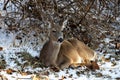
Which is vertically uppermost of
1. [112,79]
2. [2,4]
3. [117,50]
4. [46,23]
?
[2,4]

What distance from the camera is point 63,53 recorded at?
8.45 metres

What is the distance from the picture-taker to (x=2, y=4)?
33.8 ft

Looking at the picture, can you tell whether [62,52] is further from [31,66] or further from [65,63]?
[31,66]

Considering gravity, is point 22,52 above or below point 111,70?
above

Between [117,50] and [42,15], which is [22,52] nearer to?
[42,15]

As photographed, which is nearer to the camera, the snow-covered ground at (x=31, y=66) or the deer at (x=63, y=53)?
the snow-covered ground at (x=31, y=66)

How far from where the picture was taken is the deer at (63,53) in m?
8.02

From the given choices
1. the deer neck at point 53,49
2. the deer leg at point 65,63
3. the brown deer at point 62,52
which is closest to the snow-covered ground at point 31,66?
the deer leg at point 65,63

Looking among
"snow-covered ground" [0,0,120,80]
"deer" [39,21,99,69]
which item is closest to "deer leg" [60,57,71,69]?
"deer" [39,21,99,69]

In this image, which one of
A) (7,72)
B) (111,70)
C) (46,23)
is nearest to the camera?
(7,72)

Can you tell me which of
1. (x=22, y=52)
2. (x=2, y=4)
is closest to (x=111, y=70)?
(x=22, y=52)

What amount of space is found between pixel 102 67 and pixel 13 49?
6.03 feet

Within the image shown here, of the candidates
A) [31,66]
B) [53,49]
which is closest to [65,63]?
[53,49]

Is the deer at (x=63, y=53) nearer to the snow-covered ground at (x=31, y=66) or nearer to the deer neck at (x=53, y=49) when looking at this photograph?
the deer neck at (x=53, y=49)
